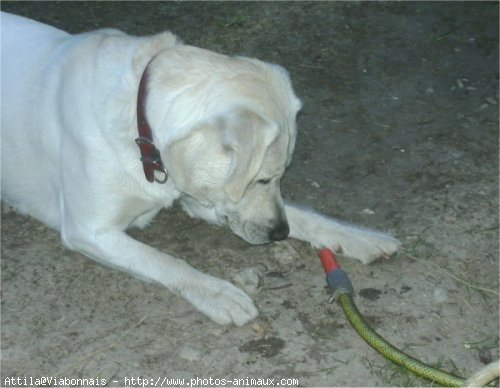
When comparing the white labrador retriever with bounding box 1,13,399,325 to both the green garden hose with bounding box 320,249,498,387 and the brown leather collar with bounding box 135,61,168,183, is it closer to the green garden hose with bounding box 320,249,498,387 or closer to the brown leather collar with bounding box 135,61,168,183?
the brown leather collar with bounding box 135,61,168,183

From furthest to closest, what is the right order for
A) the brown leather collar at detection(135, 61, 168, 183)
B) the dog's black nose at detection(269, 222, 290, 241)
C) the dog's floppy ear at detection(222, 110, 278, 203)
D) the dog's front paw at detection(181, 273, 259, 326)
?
the dog's black nose at detection(269, 222, 290, 241) < the dog's front paw at detection(181, 273, 259, 326) < the brown leather collar at detection(135, 61, 168, 183) < the dog's floppy ear at detection(222, 110, 278, 203)

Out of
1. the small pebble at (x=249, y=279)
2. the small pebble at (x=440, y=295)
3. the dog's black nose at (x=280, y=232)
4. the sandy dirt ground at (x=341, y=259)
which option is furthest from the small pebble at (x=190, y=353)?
the small pebble at (x=440, y=295)

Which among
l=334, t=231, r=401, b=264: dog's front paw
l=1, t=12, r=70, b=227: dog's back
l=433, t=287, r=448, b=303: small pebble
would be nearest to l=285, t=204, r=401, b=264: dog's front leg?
l=334, t=231, r=401, b=264: dog's front paw

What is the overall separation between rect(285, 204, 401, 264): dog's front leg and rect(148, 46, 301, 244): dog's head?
59cm

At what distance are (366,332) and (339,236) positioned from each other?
0.70 meters

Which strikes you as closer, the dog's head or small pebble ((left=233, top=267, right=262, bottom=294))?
the dog's head

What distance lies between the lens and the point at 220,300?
12.2ft

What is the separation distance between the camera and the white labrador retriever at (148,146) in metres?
3.37

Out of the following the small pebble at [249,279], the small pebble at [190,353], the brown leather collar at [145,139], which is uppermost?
the brown leather collar at [145,139]

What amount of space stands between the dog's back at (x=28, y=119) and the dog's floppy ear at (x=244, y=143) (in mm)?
1155

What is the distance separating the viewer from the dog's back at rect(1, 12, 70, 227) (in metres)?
4.08

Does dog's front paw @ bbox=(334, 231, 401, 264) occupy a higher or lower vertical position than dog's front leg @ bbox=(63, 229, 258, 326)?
higher

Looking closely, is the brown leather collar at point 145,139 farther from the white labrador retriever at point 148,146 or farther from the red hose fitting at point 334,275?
the red hose fitting at point 334,275

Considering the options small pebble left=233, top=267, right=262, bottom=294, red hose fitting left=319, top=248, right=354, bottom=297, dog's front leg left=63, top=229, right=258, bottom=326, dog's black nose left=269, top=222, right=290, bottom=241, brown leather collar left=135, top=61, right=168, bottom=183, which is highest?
brown leather collar left=135, top=61, right=168, bottom=183
